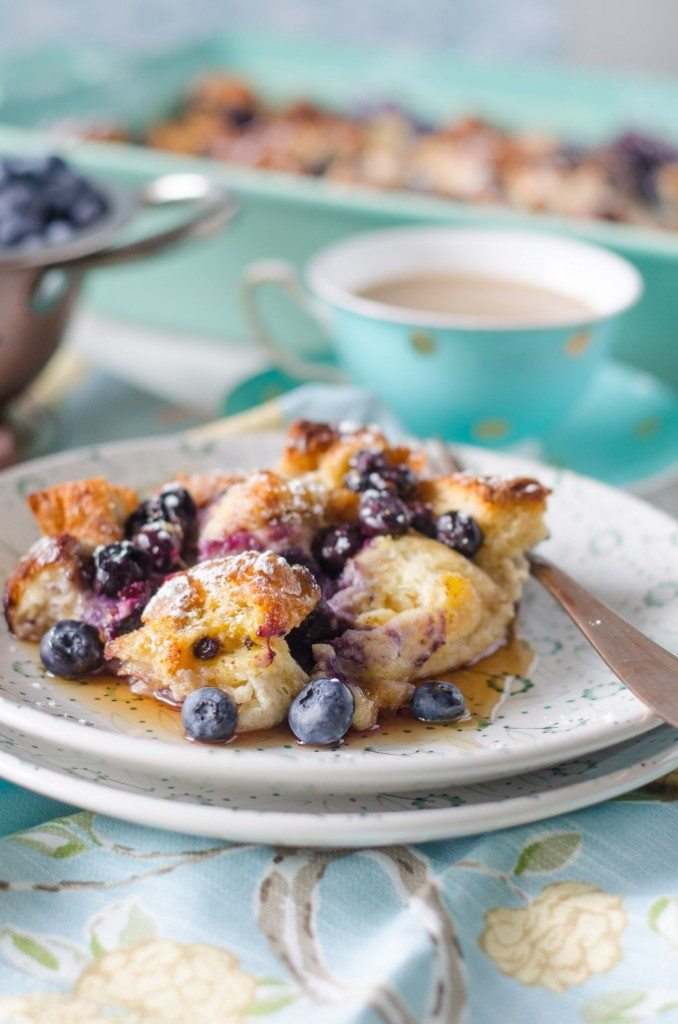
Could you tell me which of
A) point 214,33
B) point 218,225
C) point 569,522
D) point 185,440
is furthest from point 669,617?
point 214,33

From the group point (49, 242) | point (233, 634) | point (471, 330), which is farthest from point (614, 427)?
point (233, 634)

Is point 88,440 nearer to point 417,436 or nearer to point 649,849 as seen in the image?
point 417,436

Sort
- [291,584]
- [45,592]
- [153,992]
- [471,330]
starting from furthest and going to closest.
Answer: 1. [471,330]
2. [45,592]
3. [291,584]
4. [153,992]

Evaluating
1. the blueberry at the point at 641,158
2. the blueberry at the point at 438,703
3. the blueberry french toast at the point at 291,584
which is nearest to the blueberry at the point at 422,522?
the blueberry french toast at the point at 291,584

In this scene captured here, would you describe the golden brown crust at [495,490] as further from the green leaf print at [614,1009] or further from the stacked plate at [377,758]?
the green leaf print at [614,1009]

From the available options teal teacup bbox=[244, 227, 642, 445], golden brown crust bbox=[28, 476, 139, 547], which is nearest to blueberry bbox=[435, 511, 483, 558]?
golden brown crust bbox=[28, 476, 139, 547]

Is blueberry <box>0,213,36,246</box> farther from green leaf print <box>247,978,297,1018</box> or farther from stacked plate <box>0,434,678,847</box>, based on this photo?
green leaf print <box>247,978,297,1018</box>

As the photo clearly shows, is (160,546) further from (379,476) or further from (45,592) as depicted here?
(379,476)
